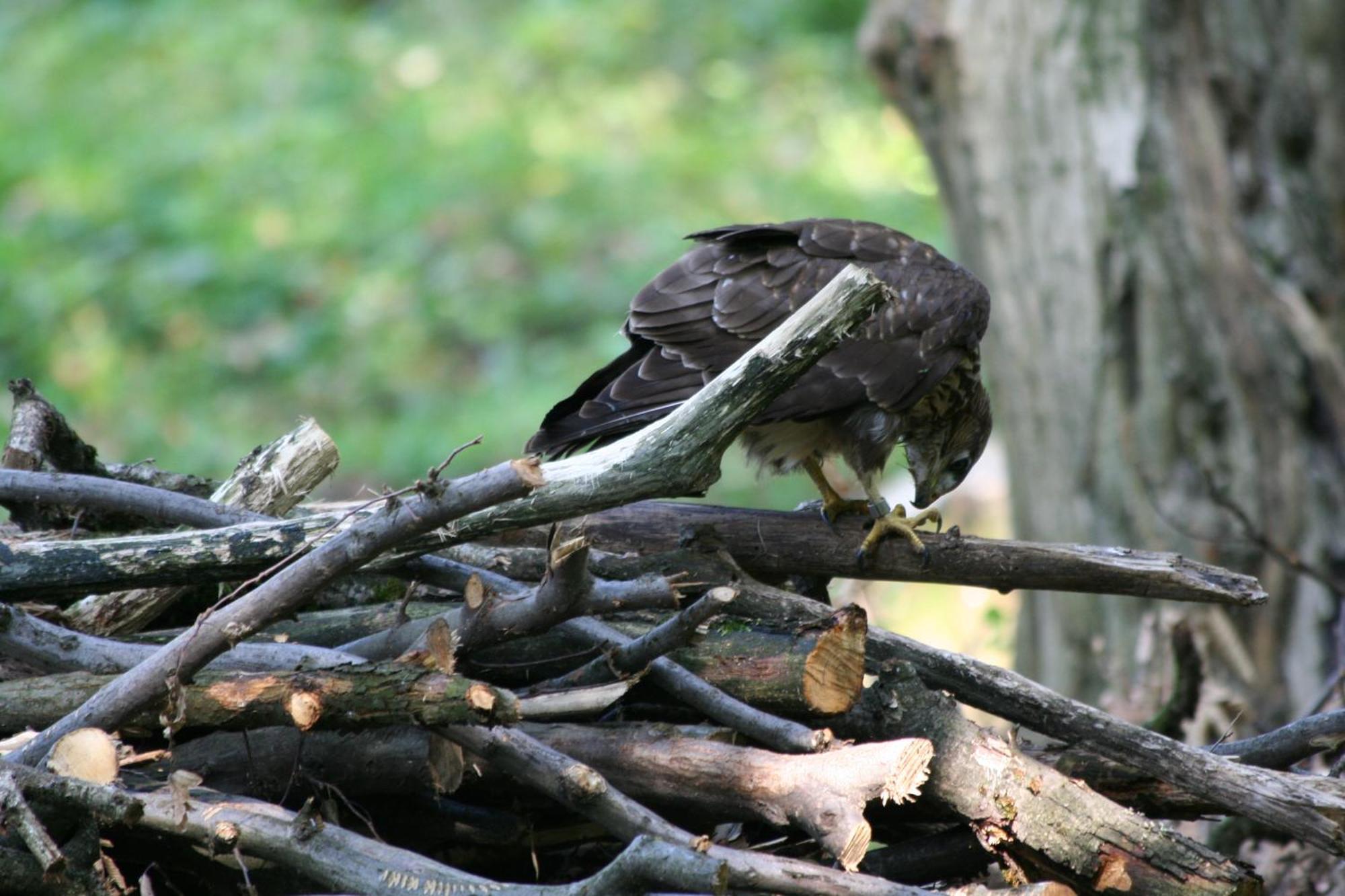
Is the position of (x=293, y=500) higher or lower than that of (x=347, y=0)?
lower

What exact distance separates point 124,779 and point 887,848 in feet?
5.06

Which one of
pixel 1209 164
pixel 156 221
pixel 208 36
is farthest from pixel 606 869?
pixel 208 36

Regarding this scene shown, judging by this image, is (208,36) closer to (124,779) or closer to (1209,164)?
(1209,164)

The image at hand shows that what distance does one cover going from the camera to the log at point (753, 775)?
2.69 m

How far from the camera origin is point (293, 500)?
360cm

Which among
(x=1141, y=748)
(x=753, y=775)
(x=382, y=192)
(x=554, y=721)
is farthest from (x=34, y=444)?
(x=382, y=192)

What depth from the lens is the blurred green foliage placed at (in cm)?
893

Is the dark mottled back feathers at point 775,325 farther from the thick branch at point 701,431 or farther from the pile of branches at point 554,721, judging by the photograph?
the thick branch at point 701,431

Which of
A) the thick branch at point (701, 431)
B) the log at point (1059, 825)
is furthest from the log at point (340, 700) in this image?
the log at point (1059, 825)

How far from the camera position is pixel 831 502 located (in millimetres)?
4031

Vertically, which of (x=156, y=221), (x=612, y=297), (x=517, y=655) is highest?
(x=156, y=221)

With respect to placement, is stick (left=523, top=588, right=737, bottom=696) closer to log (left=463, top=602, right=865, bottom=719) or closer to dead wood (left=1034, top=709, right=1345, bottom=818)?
log (left=463, top=602, right=865, bottom=719)

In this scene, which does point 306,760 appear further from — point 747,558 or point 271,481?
point 747,558

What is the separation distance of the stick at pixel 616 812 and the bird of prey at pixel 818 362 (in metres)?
0.98
